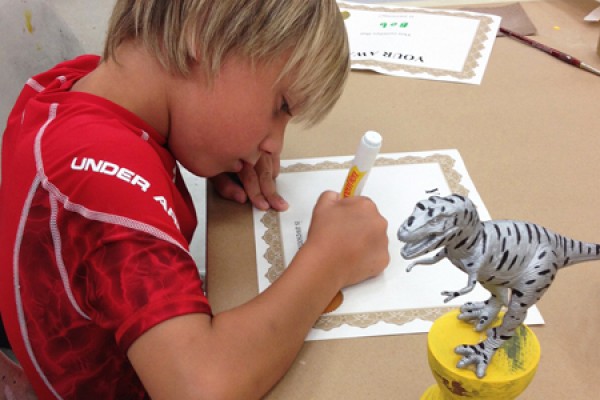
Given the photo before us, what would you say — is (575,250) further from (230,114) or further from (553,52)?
(553,52)

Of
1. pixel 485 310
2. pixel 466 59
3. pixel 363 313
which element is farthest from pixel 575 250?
pixel 466 59

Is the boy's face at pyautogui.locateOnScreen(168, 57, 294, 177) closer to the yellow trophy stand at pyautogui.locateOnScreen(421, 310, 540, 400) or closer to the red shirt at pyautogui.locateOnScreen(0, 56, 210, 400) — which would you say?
the red shirt at pyautogui.locateOnScreen(0, 56, 210, 400)

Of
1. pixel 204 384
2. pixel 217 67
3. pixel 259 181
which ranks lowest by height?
pixel 204 384

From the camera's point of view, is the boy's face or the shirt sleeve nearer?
the shirt sleeve

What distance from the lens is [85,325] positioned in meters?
0.63

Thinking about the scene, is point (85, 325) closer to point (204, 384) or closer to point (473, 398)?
point (204, 384)

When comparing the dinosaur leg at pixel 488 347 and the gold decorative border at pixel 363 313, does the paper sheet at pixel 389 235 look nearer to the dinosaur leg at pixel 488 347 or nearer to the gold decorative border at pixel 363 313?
the gold decorative border at pixel 363 313

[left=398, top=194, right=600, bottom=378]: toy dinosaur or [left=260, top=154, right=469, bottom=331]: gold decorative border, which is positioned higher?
[left=398, top=194, right=600, bottom=378]: toy dinosaur

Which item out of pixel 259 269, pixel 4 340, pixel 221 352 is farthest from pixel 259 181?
pixel 4 340

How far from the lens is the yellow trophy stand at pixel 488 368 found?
0.44 meters

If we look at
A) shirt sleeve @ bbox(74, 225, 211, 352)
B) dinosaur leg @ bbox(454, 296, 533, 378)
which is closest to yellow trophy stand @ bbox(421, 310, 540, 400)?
dinosaur leg @ bbox(454, 296, 533, 378)

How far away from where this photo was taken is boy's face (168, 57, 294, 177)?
25.3 inches

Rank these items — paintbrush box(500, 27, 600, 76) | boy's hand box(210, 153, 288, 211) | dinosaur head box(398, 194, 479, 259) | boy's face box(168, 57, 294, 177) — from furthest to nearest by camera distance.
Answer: paintbrush box(500, 27, 600, 76), boy's hand box(210, 153, 288, 211), boy's face box(168, 57, 294, 177), dinosaur head box(398, 194, 479, 259)

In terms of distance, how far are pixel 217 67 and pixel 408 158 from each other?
1.03 ft
